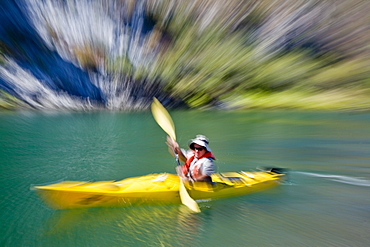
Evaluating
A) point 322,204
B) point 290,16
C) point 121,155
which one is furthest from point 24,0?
point 322,204

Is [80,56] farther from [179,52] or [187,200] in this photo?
[187,200]

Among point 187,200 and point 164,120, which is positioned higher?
point 164,120

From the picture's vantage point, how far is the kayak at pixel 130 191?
5.04m

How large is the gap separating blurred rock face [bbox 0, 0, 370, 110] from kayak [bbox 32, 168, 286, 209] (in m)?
29.4

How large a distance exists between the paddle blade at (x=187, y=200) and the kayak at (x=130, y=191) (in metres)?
0.15

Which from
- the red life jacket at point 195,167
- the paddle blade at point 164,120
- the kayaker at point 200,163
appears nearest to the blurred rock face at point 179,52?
the paddle blade at point 164,120

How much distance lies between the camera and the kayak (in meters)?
5.04

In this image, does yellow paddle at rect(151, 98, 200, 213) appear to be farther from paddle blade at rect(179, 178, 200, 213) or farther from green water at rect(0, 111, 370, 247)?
green water at rect(0, 111, 370, 247)

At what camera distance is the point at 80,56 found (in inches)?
1694

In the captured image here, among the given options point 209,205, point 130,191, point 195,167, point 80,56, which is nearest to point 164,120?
point 195,167

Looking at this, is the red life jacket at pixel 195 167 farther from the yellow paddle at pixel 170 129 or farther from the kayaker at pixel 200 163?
the yellow paddle at pixel 170 129

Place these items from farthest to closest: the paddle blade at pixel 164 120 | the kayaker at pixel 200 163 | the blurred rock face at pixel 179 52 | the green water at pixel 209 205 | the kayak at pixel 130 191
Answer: the blurred rock face at pixel 179 52 → the paddle blade at pixel 164 120 → the kayaker at pixel 200 163 → the kayak at pixel 130 191 → the green water at pixel 209 205

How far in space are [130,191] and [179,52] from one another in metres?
40.0

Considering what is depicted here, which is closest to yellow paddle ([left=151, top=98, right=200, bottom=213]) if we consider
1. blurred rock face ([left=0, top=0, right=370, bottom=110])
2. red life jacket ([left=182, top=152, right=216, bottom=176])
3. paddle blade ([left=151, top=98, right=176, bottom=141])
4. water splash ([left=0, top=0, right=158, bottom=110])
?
paddle blade ([left=151, top=98, right=176, bottom=141])
